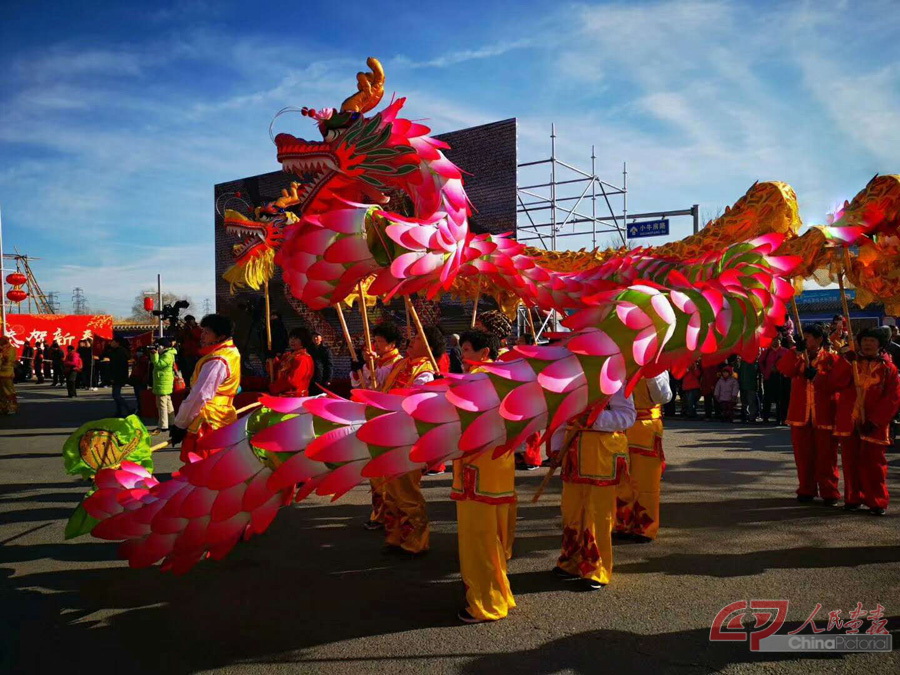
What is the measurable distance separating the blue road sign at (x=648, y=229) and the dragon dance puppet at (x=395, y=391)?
11534 millimetres

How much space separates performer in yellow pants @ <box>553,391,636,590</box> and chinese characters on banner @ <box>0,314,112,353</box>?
2770 cm

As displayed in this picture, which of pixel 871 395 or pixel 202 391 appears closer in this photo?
pixel 202 391

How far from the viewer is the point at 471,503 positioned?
3.35m

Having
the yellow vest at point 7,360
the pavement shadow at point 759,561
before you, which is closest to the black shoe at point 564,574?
the pavement shadow at point 759,561

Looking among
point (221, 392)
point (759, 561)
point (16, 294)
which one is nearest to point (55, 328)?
point (16, 294)

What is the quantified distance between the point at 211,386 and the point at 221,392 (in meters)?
0.14

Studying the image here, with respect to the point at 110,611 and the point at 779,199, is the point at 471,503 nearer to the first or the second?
the point at 110,611

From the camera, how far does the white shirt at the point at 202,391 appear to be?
4.57 meters

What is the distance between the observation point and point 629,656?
299 cm

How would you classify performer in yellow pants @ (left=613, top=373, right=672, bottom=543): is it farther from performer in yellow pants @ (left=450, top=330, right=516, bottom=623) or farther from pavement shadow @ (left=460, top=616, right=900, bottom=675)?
performer in yellow pants @ (left=450, top=330, right=516, bottom=623)

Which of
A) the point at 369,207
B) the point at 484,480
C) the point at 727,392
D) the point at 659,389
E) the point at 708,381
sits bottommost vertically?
the point at 727,392

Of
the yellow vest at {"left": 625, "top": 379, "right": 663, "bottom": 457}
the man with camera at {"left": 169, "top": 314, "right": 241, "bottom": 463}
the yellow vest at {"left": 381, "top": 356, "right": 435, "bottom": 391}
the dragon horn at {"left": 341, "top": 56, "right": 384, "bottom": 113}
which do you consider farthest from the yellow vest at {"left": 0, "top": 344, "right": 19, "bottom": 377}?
the yellow vest at {"left": 625, "top": 379, "right": 663, "bottom": 457}

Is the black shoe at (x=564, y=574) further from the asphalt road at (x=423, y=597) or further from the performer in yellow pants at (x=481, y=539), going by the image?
the performer in yellow pants at (x=481, y=539)
